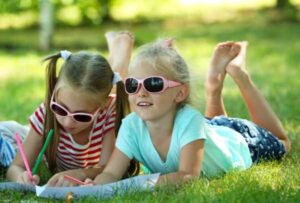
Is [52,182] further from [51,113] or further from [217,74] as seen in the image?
[217,74]

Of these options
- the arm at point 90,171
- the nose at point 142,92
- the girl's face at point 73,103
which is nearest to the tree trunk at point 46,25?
the arm at point 90,171

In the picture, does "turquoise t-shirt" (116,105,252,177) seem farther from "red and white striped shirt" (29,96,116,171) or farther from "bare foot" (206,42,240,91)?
"bare foot" (206,42,240,91)

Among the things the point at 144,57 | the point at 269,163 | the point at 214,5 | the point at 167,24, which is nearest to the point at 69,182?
the point at 144,57

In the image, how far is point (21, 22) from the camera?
14742 millimetres

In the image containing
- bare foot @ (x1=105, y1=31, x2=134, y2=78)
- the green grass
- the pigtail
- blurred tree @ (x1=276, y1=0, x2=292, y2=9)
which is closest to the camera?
the green grass

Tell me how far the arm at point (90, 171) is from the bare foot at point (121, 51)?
1053mm

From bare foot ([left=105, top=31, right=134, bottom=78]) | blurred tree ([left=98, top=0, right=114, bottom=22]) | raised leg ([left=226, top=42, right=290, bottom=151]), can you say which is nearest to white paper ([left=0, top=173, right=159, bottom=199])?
raised leg ([left=226, top=42, right=290, bottom=151])

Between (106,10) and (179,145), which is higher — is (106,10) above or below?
below

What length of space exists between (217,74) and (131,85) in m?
1.20

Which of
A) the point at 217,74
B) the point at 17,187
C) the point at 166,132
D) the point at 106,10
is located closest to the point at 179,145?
the point at 166,132

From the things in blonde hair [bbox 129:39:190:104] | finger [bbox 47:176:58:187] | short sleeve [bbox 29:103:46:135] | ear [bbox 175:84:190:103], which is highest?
blonde hair [bbox 129:39:190:104]

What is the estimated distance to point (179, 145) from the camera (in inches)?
145

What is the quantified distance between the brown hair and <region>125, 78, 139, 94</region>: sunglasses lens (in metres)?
0.20

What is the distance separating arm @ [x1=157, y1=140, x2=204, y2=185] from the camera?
3.56m
